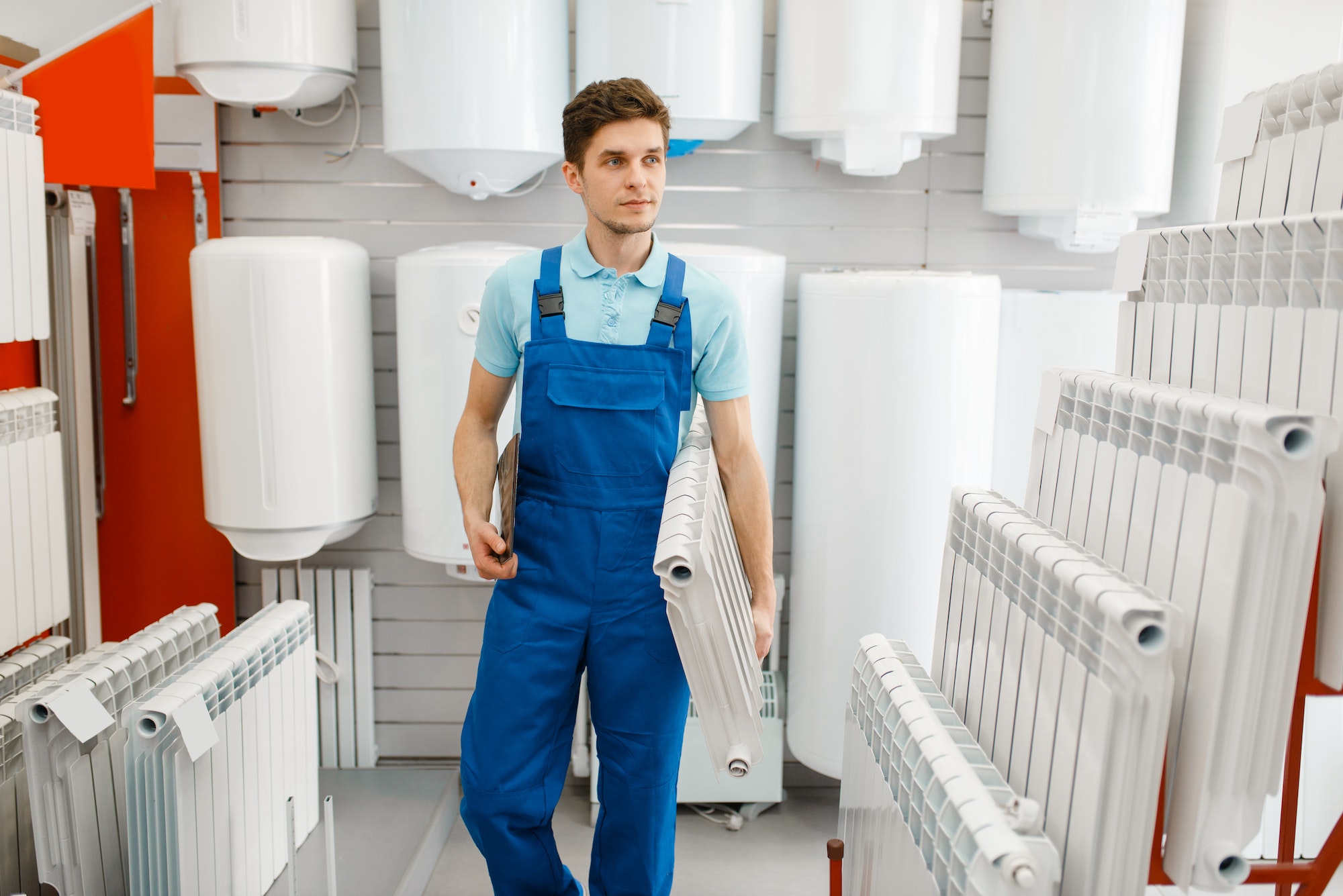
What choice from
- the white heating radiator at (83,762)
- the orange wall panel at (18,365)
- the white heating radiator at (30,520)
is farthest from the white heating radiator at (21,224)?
the white heating radiator at (83,762)

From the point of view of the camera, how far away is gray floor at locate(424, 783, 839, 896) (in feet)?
8.98

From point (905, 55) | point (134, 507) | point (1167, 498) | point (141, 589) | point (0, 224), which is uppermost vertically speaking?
point (905, 55)

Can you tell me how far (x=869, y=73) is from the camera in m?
2.67

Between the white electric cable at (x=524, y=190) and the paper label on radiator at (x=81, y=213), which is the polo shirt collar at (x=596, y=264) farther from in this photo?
the paper label on radiator at (x=81, y=213)

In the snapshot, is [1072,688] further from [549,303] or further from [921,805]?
[549,303]

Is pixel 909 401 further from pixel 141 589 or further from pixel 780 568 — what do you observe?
pixel 141 589

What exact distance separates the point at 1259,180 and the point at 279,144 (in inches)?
103

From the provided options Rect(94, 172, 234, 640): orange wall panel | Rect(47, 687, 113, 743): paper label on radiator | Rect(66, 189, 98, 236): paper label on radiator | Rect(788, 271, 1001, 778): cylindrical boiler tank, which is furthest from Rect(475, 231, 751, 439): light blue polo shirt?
Rect(66, 189, 98, 236): paper label on radiator

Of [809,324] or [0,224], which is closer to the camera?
[0,224]

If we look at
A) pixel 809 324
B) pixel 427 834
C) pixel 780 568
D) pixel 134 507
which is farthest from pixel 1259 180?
pixel 134 507

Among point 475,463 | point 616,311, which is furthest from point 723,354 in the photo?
point 475,463

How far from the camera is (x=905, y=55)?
2664mm

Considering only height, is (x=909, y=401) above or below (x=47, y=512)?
above

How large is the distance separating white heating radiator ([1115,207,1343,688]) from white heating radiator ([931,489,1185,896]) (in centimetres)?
26
